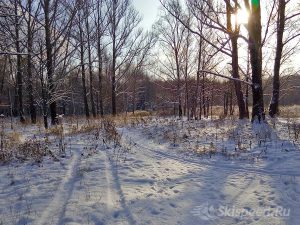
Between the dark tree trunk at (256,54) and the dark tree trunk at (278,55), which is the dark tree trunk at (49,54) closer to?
the dark tree trunk at (256,54)

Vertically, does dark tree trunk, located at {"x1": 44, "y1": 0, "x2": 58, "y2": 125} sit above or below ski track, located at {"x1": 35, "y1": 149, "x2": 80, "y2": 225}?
above

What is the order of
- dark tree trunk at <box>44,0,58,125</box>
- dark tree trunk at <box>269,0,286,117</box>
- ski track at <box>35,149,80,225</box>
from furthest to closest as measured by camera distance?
dark tree trunk at <box>269,0,286,117</box>
dark tree trunk at <box>44,0,58,125</box>
ski track at <box>35,149,80,225</box>

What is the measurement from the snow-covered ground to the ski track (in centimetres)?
1

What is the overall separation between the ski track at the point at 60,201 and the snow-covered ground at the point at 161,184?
0.05 ft

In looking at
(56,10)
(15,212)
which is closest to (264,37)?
(56,10)

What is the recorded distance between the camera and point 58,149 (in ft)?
29.8

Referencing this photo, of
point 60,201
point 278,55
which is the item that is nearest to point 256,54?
point 278,55

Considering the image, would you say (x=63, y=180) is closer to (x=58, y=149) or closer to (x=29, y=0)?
(x=58, y=149)

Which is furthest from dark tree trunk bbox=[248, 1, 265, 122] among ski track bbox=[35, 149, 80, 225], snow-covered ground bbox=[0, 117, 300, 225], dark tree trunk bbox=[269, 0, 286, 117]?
ski track bbox=[35, 149, 80, 225]

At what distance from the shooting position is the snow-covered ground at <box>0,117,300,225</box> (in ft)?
16.3

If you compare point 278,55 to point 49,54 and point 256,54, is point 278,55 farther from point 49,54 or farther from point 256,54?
point 49,54

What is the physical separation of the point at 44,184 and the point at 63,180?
0.37 meters

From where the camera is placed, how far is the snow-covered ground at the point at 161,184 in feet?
16.3

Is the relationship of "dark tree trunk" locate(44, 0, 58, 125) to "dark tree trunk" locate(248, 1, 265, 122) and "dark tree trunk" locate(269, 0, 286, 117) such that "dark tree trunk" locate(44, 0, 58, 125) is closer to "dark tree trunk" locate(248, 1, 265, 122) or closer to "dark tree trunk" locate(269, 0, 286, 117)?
"dark tree trunk" locate(248, 1, 265, 122)
